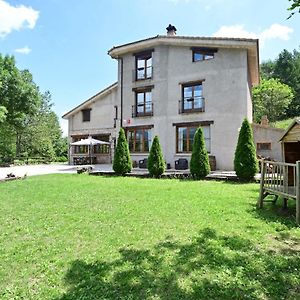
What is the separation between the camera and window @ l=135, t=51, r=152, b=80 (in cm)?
2047

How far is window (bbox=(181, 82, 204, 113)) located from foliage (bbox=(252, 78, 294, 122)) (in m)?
23.4

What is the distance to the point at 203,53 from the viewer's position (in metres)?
18.4

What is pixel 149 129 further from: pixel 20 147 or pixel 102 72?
pixel 20 147

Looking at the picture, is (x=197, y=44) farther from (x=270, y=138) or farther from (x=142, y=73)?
(x=270, y=138)

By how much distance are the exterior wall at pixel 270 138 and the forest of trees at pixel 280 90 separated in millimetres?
24759

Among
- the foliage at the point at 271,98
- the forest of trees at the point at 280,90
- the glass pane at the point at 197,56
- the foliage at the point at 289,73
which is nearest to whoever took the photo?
the glass pane at the point at 197,56

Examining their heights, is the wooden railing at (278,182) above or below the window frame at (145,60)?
below

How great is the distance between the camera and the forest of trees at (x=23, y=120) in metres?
29.8

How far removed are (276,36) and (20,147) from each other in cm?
4039

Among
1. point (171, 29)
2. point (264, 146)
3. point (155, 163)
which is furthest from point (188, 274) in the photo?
point (171, 29)

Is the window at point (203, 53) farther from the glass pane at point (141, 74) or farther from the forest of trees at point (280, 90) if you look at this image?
the forest of trees at point (280, 90)

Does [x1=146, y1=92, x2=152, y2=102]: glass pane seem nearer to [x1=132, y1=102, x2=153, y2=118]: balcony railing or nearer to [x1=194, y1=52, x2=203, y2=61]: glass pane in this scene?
[x1=132, y1=102, x2=153, y2=118]: balcony railing

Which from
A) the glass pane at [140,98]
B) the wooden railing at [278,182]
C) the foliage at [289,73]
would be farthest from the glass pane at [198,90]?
the foliage at [289,73]

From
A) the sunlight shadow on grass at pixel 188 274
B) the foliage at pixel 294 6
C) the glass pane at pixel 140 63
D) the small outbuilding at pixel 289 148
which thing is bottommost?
the sunlight shadow on grass at pixel 188 274
